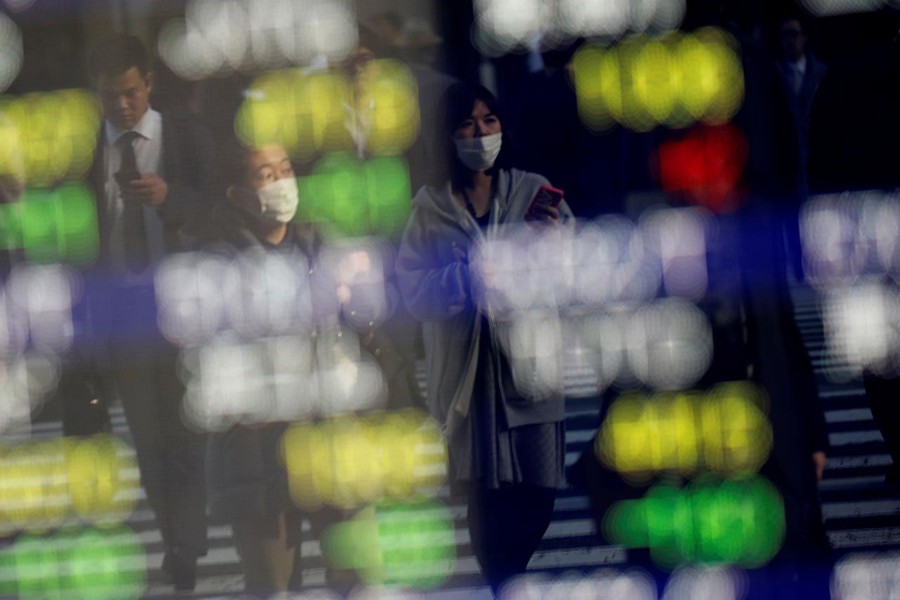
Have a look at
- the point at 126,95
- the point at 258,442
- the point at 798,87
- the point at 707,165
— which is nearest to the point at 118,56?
the point at 126,95

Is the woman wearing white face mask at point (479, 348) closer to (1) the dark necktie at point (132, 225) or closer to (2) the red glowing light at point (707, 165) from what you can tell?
(2) the red glowing light at point (707, 165)

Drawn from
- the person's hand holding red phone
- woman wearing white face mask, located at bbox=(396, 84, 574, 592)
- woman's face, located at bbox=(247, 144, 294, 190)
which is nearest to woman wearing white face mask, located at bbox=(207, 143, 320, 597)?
woman's face, located at bbox=(247, 144, 294, 190)

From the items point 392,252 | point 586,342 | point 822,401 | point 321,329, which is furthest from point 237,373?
point 822,401

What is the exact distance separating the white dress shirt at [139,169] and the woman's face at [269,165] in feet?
0.57

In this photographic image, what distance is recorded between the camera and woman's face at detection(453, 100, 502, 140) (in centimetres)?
267

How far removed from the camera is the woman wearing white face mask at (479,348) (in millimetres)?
2674

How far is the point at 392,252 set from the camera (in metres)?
2.68

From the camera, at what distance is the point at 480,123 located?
105 inches

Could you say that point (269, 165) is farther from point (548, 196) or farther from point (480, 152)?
point (548, 196)

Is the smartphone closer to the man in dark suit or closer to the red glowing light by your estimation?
the man in dark suit

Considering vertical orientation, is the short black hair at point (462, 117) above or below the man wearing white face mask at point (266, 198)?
above

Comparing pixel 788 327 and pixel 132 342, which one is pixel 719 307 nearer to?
pixel 788 327

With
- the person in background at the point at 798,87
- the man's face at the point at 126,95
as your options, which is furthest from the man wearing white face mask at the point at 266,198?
the person in background at the point at 798,87

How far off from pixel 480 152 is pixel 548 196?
0.15 meters
